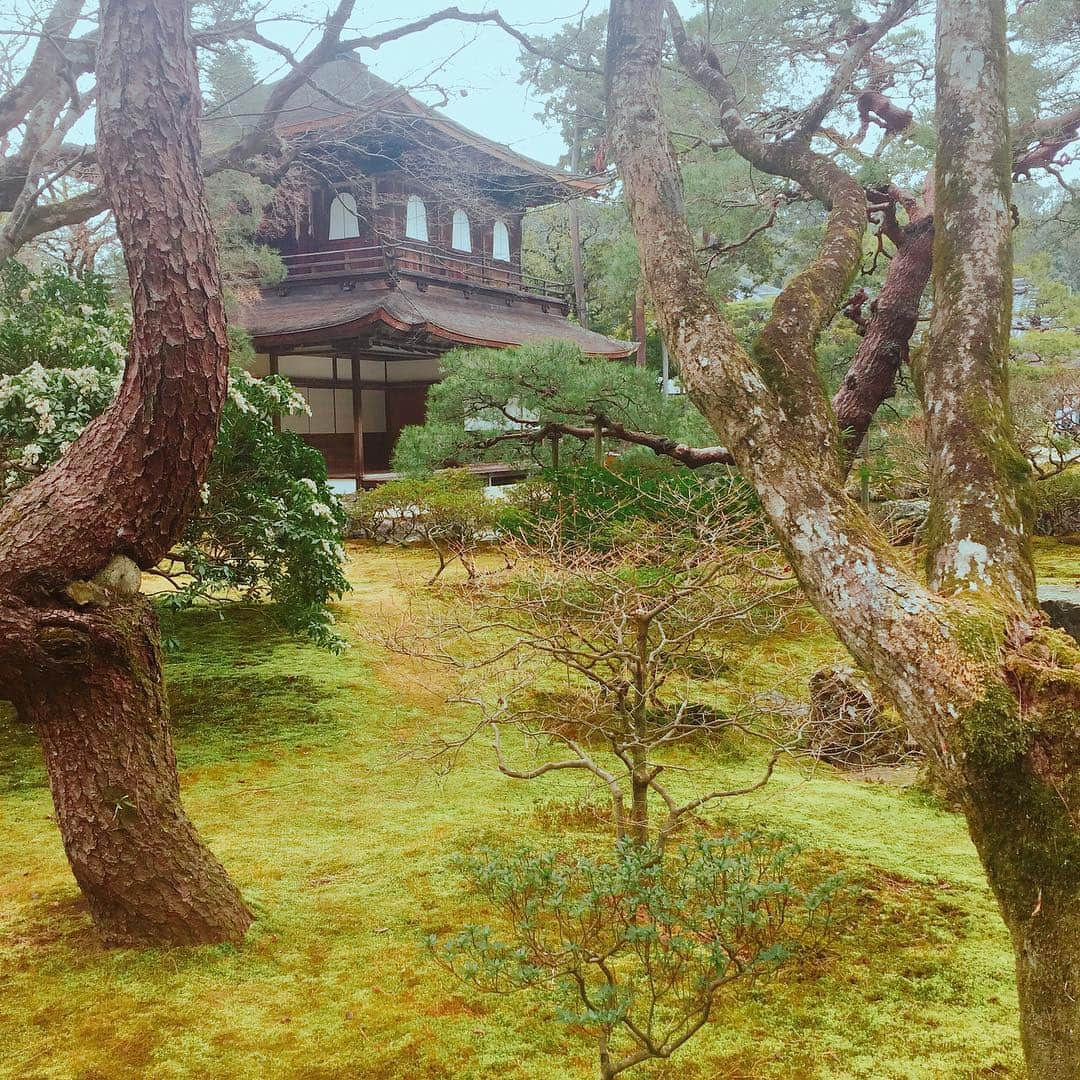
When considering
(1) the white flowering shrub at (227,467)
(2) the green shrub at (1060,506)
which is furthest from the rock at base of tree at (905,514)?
(1) the white flowering shrub at (227,467)

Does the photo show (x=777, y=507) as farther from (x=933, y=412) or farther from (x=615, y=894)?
(x=615, y=894)

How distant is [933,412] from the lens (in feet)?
8.85

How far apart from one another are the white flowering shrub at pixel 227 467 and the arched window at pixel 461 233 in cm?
1130

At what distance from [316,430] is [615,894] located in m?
13.4

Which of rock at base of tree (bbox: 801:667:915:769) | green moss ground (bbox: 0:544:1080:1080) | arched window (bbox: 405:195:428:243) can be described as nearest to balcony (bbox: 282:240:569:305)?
arched window (bbox: 405:195:428:243)

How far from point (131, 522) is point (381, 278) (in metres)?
12.1

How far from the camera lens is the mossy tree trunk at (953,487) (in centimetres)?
179

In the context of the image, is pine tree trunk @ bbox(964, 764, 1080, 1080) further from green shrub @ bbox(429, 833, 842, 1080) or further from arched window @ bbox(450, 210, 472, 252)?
arched window @ bbox(450, 210, 472, 252)

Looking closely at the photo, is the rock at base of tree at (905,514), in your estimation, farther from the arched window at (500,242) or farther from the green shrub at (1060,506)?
the arched window at (500,242)

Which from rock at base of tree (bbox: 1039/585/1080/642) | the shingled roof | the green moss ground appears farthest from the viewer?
the shingled roof

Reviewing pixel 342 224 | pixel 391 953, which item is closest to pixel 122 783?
pixel 391 953

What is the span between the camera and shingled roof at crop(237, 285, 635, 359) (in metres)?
12.5

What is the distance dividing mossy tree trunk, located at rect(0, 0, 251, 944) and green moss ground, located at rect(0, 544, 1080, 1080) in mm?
339

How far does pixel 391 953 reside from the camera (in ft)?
9.35
